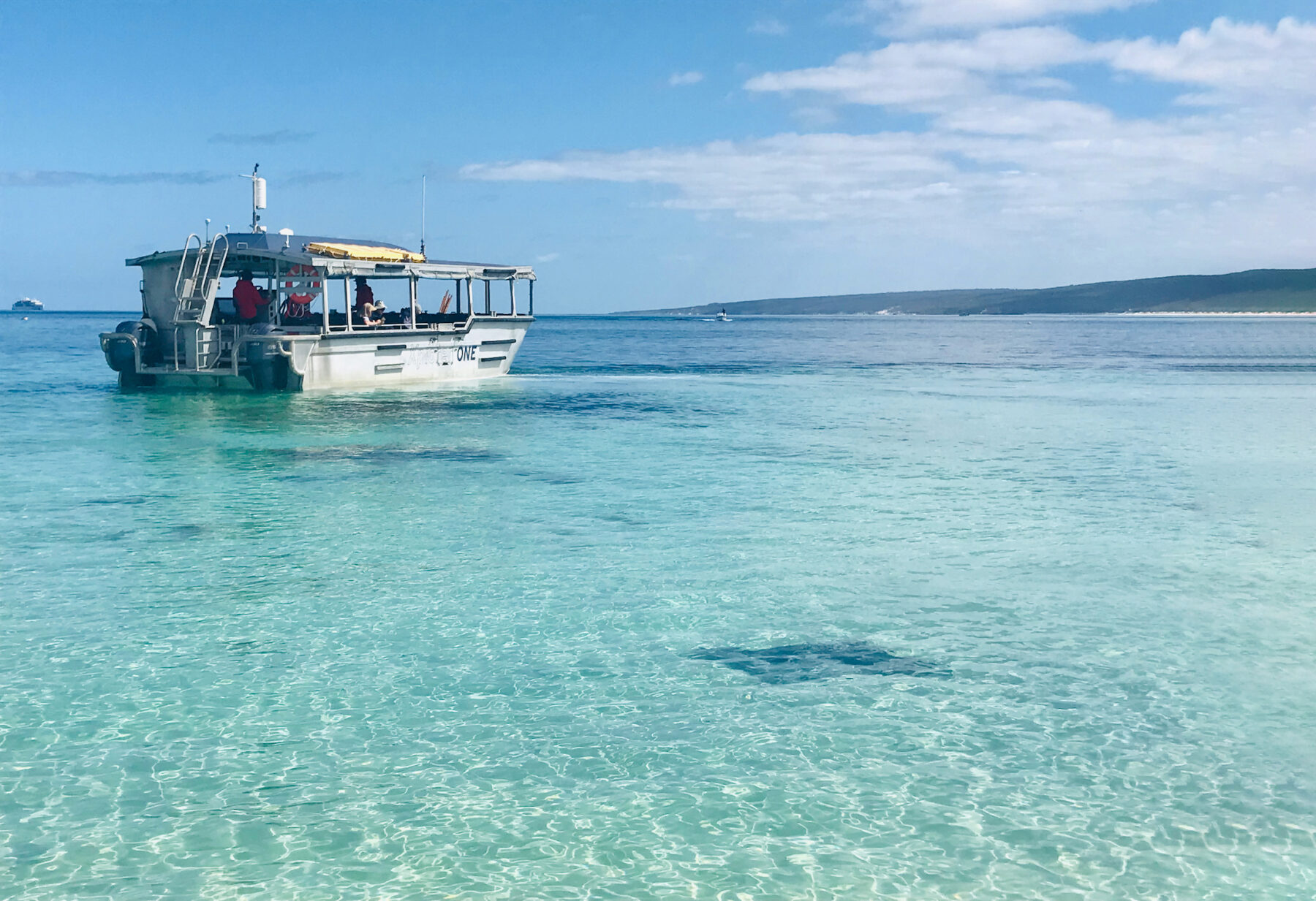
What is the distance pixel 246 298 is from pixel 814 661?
2547cm

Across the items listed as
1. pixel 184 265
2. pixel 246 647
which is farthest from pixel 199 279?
pixel 246 647

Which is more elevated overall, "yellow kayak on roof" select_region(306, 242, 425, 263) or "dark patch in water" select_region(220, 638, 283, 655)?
"yellow kayak on roof" select_region(306, 242, 425, 263)

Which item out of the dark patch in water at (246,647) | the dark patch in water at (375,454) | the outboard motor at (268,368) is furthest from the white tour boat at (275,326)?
the dark patch in water at (246,647)

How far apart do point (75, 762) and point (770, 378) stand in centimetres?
3906

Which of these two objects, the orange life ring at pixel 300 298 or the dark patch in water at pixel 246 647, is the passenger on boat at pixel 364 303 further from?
the dark patch in water at pixel 246 647

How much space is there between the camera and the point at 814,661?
7832 millimetres

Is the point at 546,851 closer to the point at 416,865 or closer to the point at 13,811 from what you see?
the point at 416,865

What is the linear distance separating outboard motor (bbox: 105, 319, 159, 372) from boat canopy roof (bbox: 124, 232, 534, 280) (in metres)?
1.78

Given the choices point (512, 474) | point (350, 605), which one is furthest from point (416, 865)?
point (512, 474)

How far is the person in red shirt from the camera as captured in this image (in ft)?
97.2

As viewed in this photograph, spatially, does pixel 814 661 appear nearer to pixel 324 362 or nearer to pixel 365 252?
pixel 324 362

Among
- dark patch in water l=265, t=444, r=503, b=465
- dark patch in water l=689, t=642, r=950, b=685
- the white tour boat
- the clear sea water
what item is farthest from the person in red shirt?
dark patch in water l=689, t=642, r=950, b=685

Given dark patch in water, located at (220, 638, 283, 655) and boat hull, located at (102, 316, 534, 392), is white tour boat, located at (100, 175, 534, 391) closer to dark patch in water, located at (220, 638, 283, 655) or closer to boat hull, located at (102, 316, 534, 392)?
boat hull, located at (102, 316, 534, 392)

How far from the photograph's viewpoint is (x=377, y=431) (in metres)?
21.9
